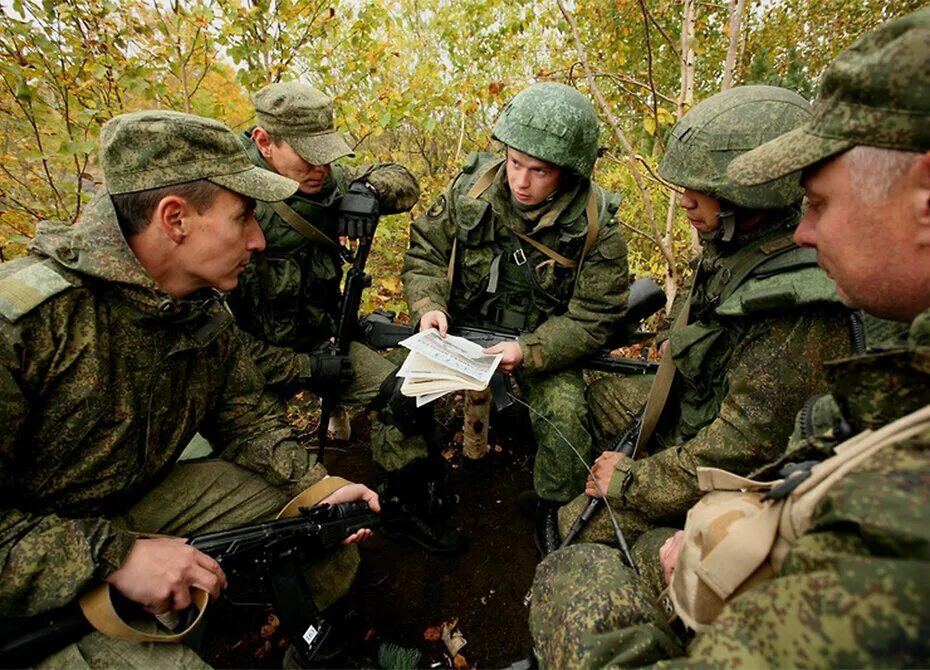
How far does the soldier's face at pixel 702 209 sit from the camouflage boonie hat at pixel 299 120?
2.04 metres

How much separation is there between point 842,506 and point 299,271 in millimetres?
3113

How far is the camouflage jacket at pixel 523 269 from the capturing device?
Answer: 3.21m

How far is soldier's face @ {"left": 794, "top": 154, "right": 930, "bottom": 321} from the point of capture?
1.19m

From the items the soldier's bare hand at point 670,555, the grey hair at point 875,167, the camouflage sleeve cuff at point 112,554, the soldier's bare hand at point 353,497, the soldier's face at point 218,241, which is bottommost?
the soldier's bare hand at point 353,497

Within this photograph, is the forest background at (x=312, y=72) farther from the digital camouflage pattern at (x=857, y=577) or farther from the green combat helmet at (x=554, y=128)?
the digital camouflage pattern at (x=857, y=577)

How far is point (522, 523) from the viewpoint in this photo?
3420mm

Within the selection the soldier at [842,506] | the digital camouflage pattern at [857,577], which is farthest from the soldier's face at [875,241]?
the digital camouflage pattern at [857,577]

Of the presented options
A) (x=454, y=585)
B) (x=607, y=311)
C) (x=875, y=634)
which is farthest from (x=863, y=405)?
(x=454, y=585)

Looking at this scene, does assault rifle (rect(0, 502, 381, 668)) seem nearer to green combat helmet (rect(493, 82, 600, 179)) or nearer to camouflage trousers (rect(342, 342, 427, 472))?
camouflage trousers (rect(342, 342, 427, 472))

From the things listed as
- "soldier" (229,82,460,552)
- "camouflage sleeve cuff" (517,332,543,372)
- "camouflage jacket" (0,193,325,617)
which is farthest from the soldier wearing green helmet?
"camouflage jacket" (0,193,325,617)

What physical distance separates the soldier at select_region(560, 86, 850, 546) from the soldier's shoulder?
241 centimetres

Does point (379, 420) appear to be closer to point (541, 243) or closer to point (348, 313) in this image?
point (348, 313)

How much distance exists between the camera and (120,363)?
1909 millimetres

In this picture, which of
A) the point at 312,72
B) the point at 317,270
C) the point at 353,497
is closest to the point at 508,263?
the point at 317,270
